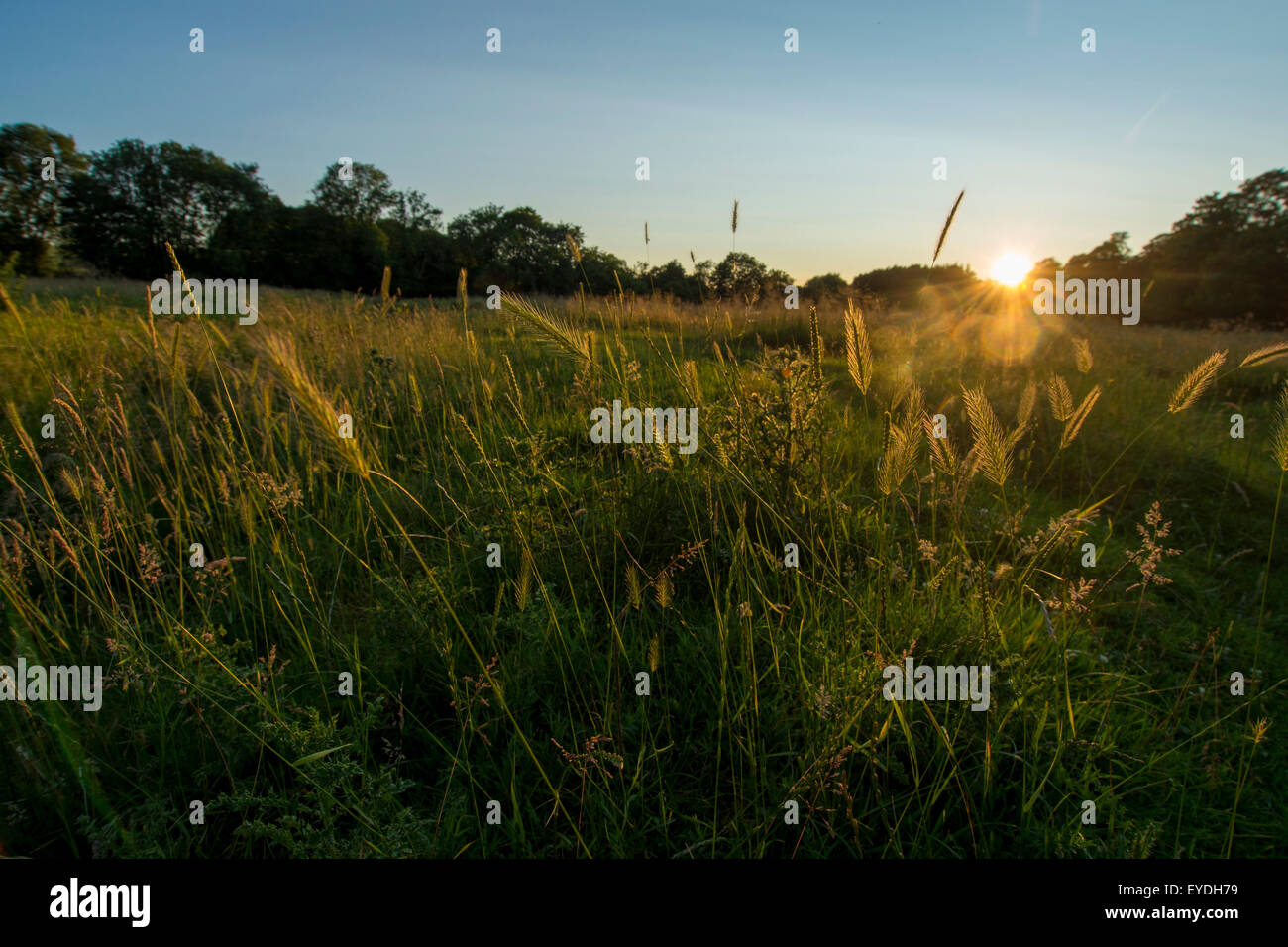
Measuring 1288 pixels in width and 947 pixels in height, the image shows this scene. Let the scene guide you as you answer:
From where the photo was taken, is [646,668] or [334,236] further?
[334,236]

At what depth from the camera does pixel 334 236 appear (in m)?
38.0

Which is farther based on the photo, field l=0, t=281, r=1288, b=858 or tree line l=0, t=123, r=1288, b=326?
tree line l=0, t=123, r=1288, b=326

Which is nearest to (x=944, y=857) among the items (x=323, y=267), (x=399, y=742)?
(x=399, y=742)

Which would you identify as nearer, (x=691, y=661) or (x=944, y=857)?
(x=944, y=857)

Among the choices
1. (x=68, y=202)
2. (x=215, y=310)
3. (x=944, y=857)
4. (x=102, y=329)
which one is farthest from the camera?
(x=68, y=202)

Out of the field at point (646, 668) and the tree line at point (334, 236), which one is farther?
the tree line at point (334, 236)

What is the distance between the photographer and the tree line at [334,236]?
2297 cm

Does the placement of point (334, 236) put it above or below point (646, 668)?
above

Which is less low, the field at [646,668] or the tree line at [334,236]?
the tree line at [334,236]

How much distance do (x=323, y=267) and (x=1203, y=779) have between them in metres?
46.1

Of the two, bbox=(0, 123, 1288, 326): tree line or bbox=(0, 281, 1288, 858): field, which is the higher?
bbox=(0, 123, 1288, 326): tree line

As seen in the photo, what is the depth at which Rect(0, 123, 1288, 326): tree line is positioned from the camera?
75.4ft

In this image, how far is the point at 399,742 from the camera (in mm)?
1582
